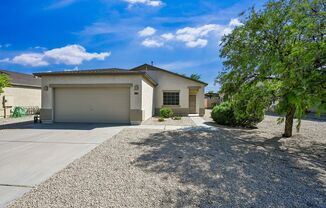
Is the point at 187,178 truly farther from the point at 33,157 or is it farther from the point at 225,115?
the point at 225,115

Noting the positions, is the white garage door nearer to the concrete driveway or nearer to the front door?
the concrete driveway

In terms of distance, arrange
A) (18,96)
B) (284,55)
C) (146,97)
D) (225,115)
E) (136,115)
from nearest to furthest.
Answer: (284,55) → (136,115) → (225,115) → (146,97) → (18,96)

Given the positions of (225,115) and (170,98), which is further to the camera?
(170,98)

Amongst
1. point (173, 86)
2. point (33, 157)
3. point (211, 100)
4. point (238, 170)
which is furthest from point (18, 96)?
point (211, 100)

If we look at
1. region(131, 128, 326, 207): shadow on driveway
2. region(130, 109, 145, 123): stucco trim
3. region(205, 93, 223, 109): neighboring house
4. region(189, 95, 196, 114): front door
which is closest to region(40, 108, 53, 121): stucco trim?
region(130, 109, 145, 123): stucco trim

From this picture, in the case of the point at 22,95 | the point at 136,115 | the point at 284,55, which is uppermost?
the point at 284,55

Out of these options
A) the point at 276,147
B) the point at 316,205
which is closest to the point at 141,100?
the point at 276,147

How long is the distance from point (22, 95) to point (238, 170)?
20.8 meters

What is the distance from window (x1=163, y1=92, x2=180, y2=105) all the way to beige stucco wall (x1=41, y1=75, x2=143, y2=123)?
21.8 feet

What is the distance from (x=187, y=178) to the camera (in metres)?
3.77

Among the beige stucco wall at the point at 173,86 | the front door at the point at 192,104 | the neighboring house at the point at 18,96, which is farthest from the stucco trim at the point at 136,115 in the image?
the neighboring house at the point at 18,96

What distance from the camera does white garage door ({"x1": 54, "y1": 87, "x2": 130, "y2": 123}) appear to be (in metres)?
11.1

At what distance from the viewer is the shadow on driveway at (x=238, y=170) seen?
3.03 metres

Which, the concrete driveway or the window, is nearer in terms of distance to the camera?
the concrete driveway
